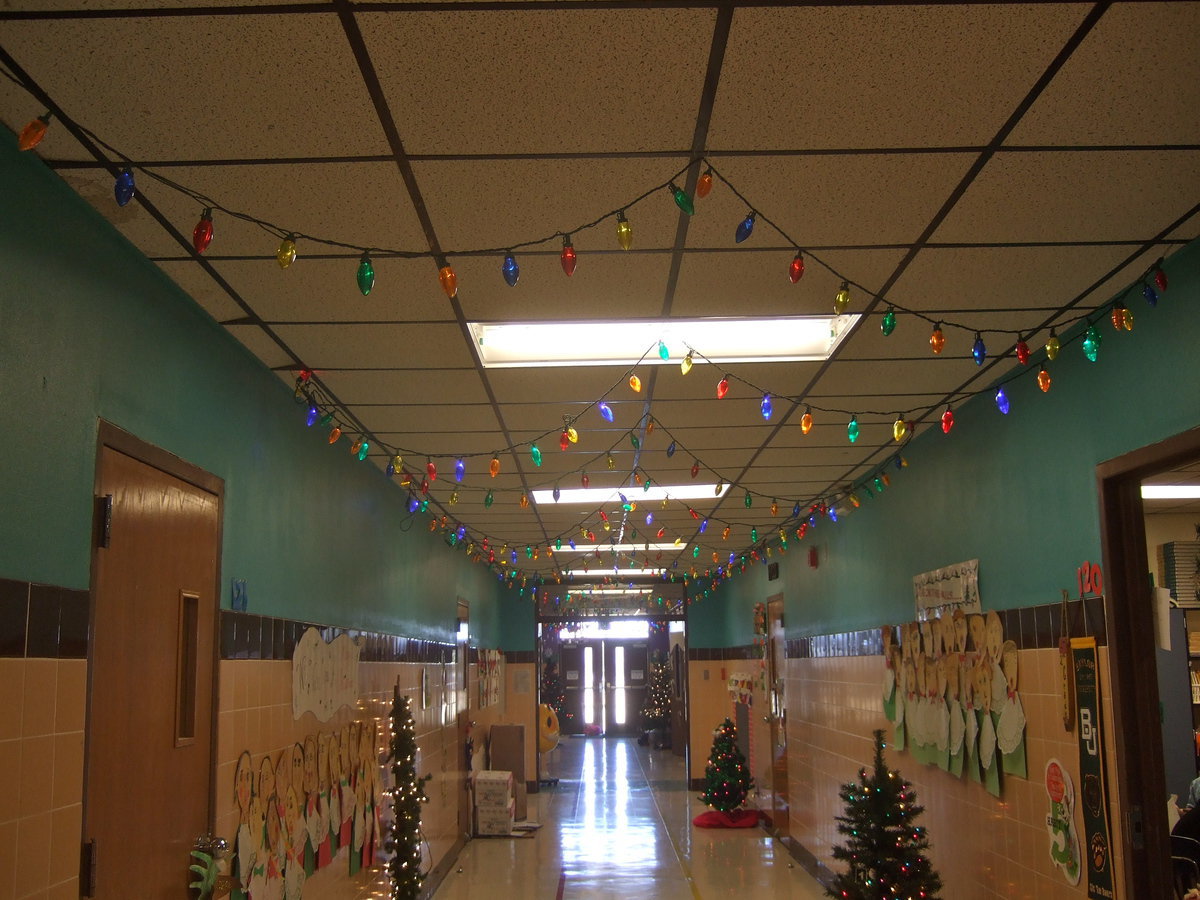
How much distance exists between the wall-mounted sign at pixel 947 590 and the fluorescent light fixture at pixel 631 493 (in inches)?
68.6

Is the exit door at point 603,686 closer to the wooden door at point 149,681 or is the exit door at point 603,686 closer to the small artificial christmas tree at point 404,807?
the small artificial christmas tree at point 404,807

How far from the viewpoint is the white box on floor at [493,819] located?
36.2 feet

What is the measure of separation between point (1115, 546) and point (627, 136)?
8.12 feet

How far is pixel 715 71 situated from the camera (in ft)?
7.43

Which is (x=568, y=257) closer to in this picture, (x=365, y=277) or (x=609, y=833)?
(x=365, y=277)

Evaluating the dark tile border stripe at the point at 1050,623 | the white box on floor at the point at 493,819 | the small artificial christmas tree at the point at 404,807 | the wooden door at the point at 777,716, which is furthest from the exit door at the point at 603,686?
the dark tile border stripe at the point at 1050,623

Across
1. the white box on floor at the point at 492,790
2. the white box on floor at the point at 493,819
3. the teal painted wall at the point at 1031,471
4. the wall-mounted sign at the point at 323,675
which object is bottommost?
the white box on floor at the point at 493,819

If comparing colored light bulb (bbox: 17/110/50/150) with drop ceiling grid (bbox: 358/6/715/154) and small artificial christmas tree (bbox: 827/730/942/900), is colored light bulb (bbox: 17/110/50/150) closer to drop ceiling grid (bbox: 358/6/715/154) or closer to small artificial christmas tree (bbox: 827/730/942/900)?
drop ceiling grid (bbox: 358/6/715/154)

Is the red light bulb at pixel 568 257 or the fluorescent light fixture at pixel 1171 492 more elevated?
the red light bulb at pixel 568 257

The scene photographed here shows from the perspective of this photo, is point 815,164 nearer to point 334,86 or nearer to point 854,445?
point 334,86

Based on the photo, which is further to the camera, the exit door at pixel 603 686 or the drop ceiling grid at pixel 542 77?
the exit door at pixel 603 686

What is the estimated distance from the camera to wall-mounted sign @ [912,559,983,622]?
5254 mm

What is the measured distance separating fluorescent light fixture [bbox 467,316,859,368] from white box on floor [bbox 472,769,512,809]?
7.58 meters

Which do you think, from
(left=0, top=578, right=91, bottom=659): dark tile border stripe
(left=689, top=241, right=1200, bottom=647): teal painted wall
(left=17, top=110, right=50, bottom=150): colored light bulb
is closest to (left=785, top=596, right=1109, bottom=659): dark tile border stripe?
(left=689, top=241, right=1200, bottom=647): teal painted wall
